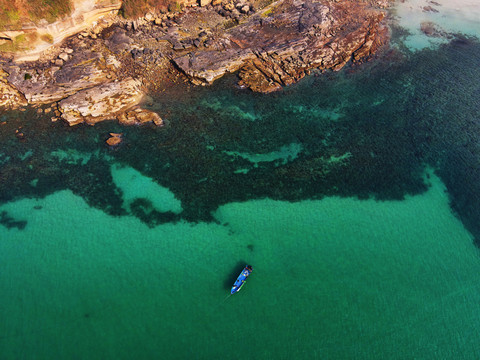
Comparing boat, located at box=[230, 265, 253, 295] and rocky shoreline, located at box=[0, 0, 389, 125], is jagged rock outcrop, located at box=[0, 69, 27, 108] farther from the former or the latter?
boat, located at box=[230, 265, 253, 295]

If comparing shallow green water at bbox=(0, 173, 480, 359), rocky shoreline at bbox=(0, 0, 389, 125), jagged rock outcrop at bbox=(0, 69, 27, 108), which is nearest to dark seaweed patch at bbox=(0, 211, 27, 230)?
shallow green water at bbox=(0, 173, 480, 359)

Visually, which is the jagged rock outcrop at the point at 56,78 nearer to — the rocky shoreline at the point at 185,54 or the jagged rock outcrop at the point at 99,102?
the rocky shoreline at the point at 185,54

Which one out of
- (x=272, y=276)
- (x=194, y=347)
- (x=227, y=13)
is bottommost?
(x=194, y=347)

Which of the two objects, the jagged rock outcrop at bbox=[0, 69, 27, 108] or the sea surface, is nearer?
the sea surface

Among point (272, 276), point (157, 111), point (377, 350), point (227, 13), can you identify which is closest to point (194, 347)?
point (272, 276)

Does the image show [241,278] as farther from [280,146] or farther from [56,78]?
[56,78]

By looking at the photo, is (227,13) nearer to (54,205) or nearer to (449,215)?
(54,205)

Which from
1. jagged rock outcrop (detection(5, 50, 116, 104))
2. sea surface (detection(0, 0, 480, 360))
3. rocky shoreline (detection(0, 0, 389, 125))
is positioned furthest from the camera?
jagged rock outcrop (detection(5, 50, 116, 104))
